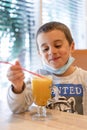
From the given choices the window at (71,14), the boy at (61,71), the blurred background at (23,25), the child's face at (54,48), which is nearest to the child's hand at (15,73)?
the boy at (61,71)

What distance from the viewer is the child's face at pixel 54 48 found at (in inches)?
47.4

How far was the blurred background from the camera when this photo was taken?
1781 mm

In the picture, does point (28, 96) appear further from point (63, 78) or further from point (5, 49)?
point (5, 49)

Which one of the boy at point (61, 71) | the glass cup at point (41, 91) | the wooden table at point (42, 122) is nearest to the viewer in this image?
the wooden table at point (42, 122)

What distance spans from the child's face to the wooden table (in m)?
0.35

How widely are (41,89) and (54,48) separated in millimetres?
337

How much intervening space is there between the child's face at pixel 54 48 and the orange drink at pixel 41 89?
29cm

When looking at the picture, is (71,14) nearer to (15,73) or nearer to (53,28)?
(53,28)

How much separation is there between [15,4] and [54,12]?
63 cm

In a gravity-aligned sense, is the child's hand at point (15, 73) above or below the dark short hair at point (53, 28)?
below

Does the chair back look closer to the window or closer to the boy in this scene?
the boy

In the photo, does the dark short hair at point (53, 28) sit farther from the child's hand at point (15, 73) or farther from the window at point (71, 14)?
the window at point (71, 14)

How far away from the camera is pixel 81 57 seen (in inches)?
64.6

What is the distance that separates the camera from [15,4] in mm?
1924
